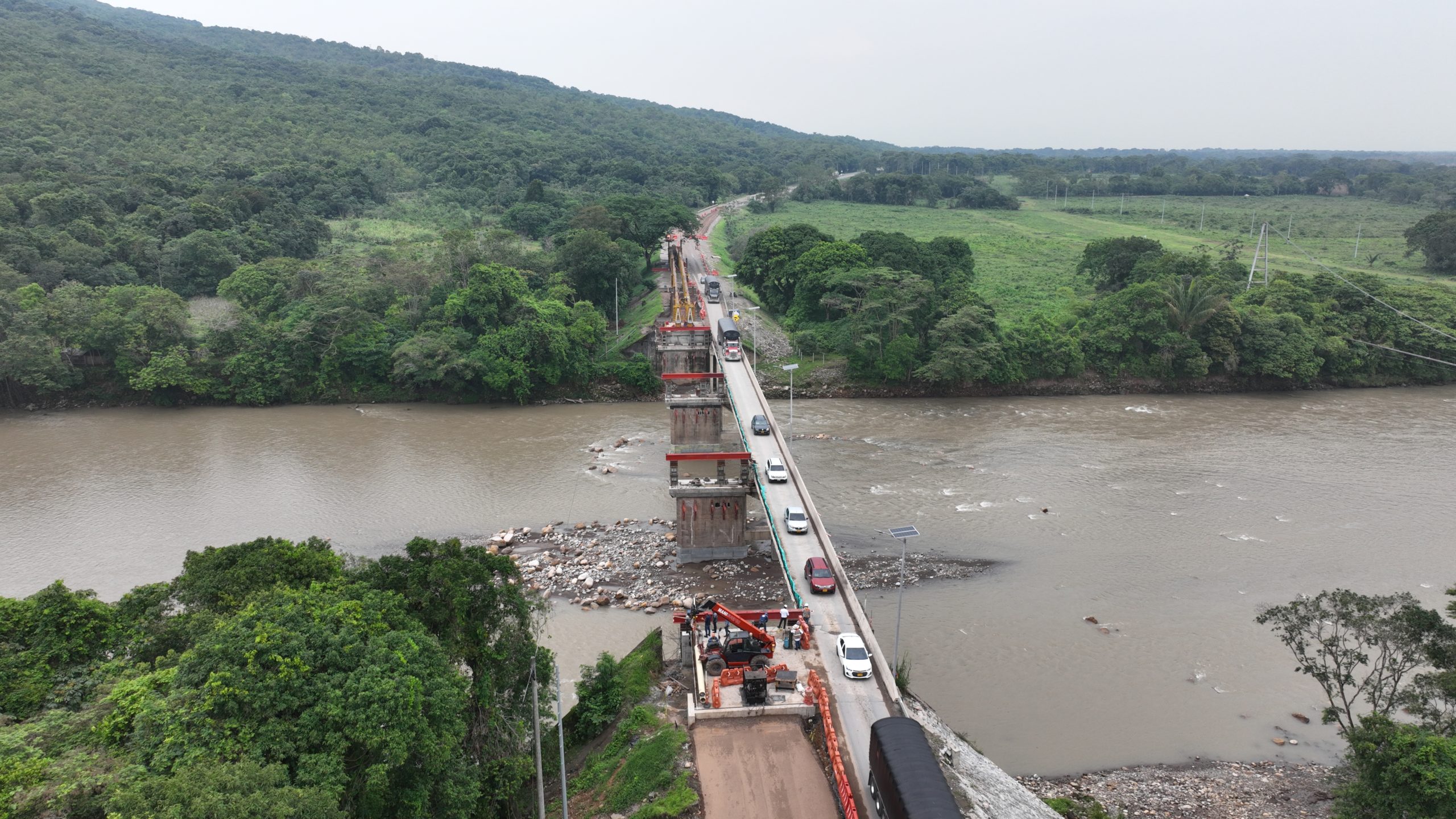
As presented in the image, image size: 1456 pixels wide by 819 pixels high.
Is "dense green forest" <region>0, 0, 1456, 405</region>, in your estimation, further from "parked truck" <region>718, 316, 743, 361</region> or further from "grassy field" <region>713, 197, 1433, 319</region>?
"parked truck" <region>718, 316, 743, 361</region>

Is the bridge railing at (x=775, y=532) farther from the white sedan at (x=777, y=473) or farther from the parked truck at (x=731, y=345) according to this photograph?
the parked truck at (x=731, y=345)

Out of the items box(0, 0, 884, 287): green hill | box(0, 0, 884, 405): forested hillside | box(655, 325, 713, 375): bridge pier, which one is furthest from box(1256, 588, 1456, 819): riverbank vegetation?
box(0, 0, 884, 287): green hill

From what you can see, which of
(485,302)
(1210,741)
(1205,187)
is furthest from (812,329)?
(1205,187)

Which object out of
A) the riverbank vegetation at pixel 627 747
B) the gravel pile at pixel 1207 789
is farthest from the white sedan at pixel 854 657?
the gravel pile at pixel 1207 789

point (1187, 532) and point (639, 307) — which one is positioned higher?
point (639, 307)

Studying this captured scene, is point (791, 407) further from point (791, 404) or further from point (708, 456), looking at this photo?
point (708, 456)

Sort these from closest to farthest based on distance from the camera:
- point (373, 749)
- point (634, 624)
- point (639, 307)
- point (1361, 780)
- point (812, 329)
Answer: point (373, 749)
point (1361, 780)
point (634, 624)
point (812, 329)
point (639, 307)

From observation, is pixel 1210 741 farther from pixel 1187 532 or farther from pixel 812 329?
pixel 812 329

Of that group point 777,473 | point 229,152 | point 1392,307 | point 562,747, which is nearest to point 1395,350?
point 1392,307
